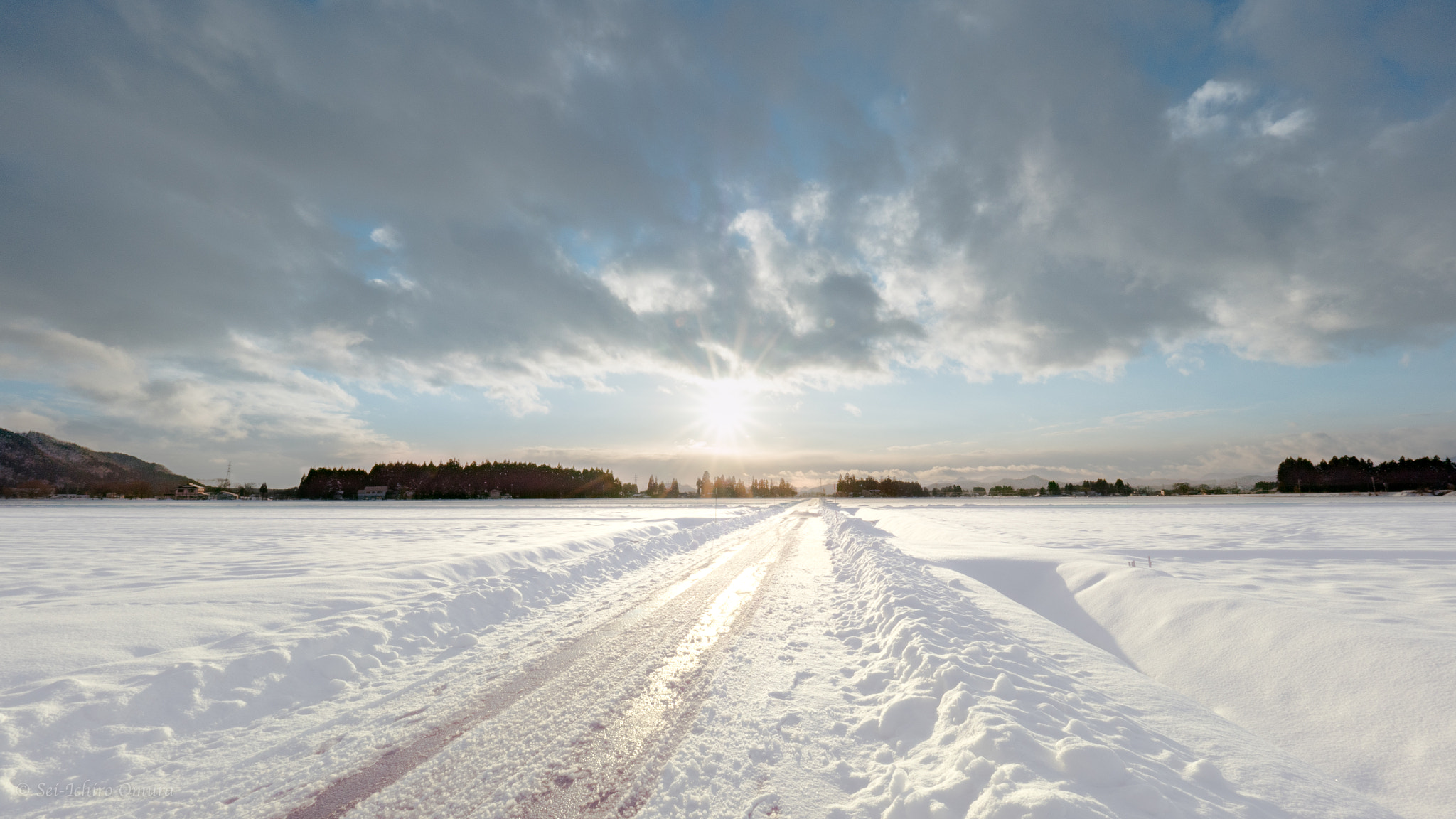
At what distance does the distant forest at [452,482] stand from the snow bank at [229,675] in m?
137

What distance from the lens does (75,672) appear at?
5730mm

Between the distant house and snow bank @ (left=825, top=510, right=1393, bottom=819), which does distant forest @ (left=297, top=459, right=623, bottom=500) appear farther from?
snow bank @ (left=825, top=510, right=1393, bottom=819)

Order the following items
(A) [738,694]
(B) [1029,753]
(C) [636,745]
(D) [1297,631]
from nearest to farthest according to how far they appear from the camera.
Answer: (B) [1029,753]
(C) [636,745]
(A) [738,694]
(D) [1297,631]

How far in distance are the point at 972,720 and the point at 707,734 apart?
2354 mm

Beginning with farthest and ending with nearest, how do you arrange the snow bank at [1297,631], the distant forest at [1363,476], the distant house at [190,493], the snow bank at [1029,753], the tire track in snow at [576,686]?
1. the distant house at [190,493]
2. the distant forest at [1363,476]
3. the snow bank at [1297,631]
4. the tire track in snow at [576,686]
5. the snow bank at [1029,753]

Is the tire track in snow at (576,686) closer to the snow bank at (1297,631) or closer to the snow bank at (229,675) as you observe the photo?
the snow bank at (229,675)

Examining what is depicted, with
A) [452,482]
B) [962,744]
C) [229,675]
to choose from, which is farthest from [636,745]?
[452,482]

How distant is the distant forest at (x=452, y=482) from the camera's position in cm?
14538

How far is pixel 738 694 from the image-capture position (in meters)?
5.75

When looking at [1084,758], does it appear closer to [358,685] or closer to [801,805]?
[801,805]

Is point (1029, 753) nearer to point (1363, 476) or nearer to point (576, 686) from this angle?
point (576, 686)

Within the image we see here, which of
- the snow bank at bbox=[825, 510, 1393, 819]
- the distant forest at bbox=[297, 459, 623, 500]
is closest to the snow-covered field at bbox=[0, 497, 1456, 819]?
the snow bank at bbox=[825, 510, 1393, 819]

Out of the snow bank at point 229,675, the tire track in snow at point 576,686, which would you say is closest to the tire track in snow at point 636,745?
the tire track in snow at point 576,686

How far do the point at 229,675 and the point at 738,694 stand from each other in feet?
19.2
